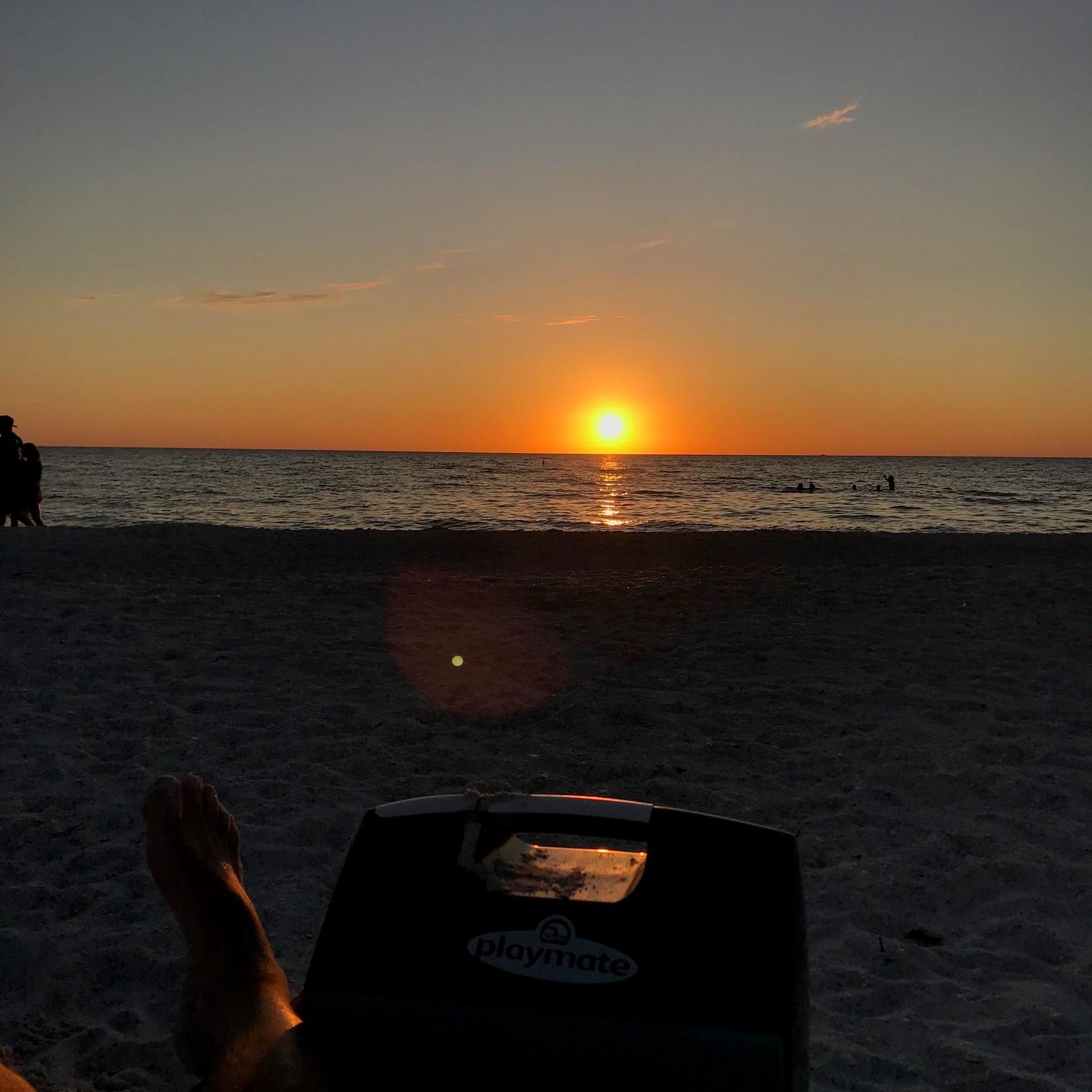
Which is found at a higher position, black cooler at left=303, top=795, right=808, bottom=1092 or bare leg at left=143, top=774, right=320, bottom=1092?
black cooler at left=303, top=795, right=808, bottom=1092

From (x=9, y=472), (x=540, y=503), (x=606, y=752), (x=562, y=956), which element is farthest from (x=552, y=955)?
(x=540, y=503)

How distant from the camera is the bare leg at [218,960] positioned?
1.26 meters

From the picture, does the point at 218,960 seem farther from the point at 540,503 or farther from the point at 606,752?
the point at 540,503

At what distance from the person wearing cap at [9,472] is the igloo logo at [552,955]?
45.8ft

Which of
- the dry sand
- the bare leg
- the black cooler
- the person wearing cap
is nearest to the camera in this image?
the black cooler

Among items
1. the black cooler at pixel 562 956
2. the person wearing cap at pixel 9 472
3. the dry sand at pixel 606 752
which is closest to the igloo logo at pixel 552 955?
the black cooler at pixel 562 956

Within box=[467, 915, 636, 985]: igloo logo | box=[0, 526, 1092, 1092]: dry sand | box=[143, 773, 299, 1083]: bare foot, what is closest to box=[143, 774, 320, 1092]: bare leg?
box=[143, 773, 299, 1083]: bare foot

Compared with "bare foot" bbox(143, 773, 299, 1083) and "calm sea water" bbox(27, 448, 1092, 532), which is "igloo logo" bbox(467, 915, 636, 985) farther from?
"calm sea water" bbox(27, 448, 1092, 532)

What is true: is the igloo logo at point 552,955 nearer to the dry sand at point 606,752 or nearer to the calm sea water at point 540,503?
the dry sand at point 606,752

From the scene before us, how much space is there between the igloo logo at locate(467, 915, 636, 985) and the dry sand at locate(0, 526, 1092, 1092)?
1.41 metres

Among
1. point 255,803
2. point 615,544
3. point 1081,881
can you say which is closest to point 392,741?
point 255,803

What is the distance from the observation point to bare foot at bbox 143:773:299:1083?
1523 millimetres

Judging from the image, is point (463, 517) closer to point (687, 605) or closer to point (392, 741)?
point (687, 605)

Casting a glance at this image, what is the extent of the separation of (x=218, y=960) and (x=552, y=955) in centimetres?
94
